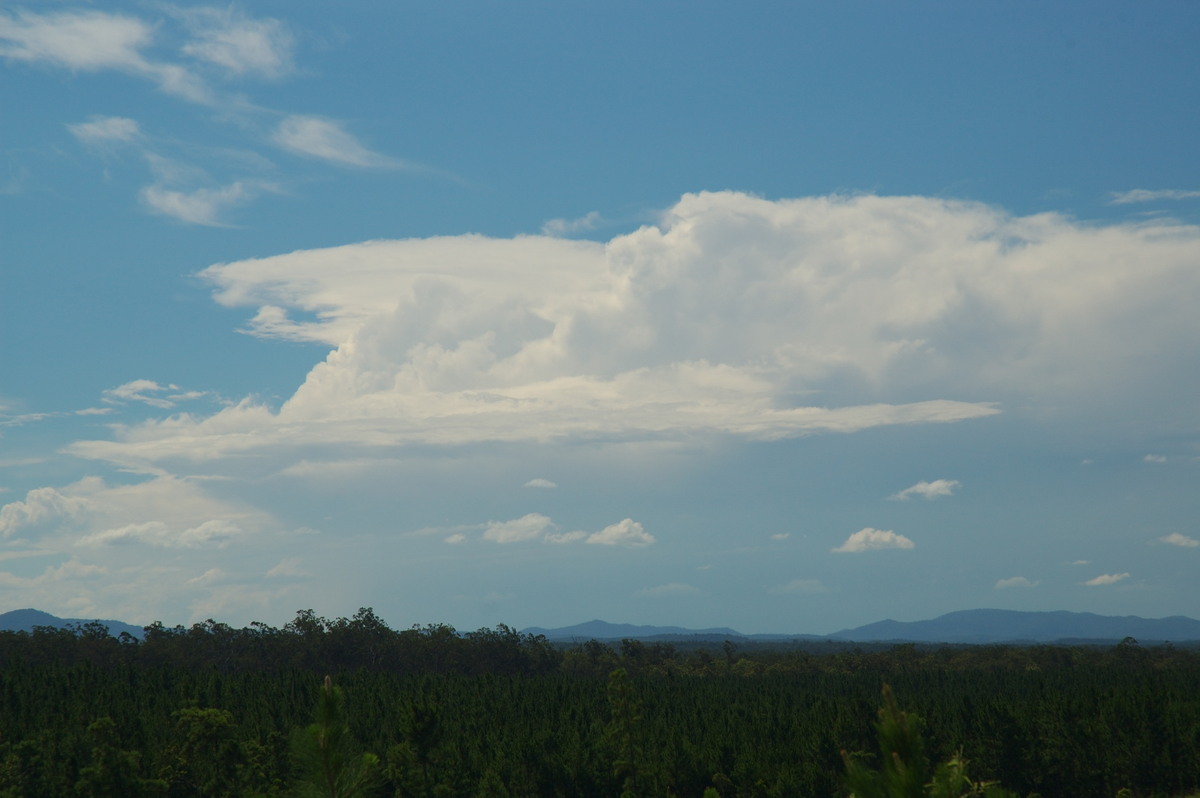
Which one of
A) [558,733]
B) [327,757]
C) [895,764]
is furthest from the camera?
[558,733]

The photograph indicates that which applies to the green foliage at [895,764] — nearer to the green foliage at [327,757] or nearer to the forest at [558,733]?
the green foliage at [327,757]

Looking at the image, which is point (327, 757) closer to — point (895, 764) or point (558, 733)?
point (895, 764)

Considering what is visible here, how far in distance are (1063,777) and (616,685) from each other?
42887 millimetres

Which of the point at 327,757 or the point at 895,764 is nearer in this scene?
the point at 895,764

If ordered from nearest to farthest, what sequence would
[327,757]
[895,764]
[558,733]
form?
[895,764] → [327,757] → [558,733]

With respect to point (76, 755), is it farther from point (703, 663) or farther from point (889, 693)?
point (703, 663)

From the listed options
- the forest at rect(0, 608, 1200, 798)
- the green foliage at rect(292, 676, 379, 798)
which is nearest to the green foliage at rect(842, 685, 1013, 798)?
the green foliage at rect(292, 676, 379, 798)

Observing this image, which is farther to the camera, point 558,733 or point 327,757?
point 558,733

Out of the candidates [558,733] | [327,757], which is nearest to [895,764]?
[327,757]

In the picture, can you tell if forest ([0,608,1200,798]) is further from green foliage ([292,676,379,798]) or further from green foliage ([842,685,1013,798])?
A: green foliage ([842,685,1013,798])

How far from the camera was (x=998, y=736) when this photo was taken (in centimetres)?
8950

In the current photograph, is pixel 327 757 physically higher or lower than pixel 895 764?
lower

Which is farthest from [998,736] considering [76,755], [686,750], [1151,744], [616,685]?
[76,755]

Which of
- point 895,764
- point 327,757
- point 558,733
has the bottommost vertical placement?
point 558,733
